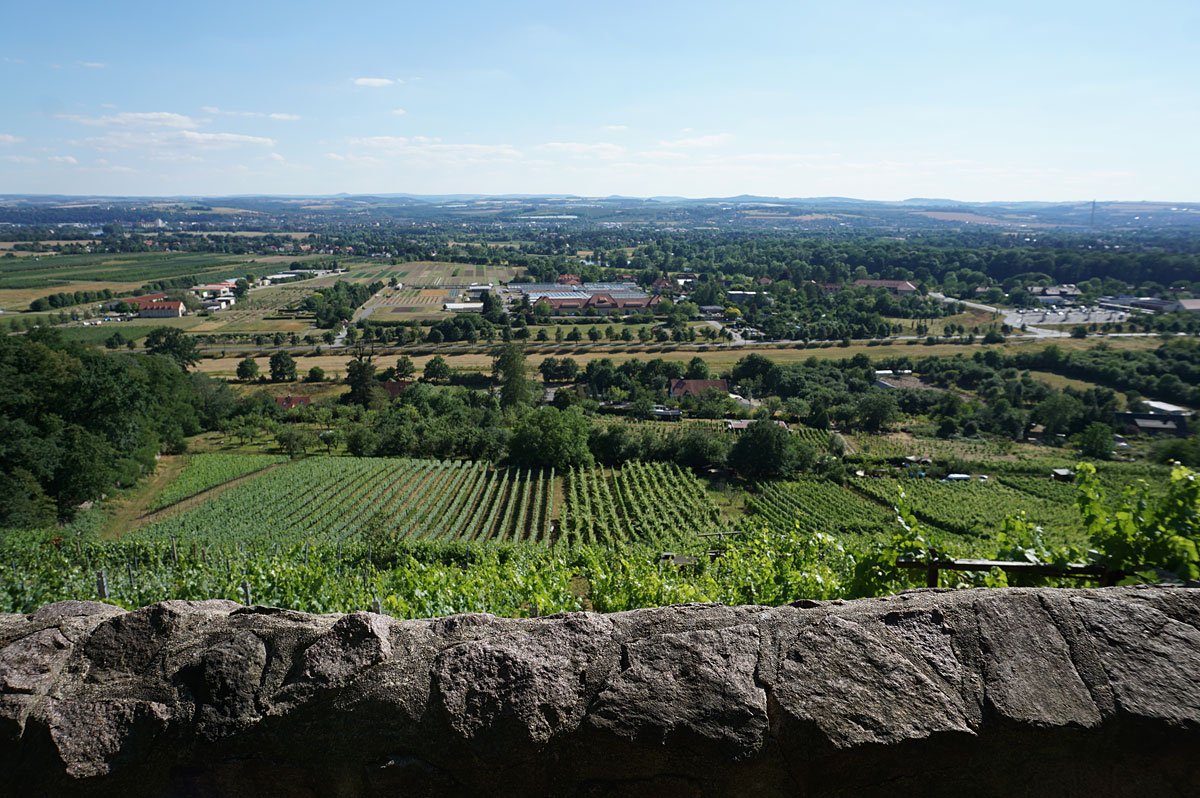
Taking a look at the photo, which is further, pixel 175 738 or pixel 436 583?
pixel 436 583

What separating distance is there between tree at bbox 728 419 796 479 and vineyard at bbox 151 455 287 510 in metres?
28.4

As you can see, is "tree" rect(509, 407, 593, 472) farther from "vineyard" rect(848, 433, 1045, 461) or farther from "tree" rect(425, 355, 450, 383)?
"tree" rect(425, 355, 450, 383)

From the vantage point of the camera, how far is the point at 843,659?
8.59ft

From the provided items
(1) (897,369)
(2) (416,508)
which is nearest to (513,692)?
(2) (416,508)

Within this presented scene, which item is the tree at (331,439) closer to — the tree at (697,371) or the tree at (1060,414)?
the tree at (697,371)

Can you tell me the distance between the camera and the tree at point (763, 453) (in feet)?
137

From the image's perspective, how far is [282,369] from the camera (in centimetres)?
6044

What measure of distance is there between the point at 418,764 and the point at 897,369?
72.7 metres

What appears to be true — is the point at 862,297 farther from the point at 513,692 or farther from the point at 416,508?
the point at 513,692

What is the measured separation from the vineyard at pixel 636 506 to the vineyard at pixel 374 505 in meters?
1.70

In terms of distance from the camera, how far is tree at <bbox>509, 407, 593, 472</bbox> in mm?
40625

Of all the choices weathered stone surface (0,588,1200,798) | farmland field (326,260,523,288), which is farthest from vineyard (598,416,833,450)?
farmland field (326,260,523,288)

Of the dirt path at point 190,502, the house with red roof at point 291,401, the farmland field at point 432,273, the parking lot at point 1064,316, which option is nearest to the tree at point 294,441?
the dirt path at point 190,502

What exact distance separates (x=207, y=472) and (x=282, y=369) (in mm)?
26362
